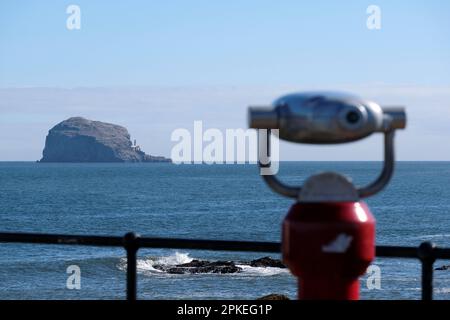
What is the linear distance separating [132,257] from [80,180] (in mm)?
112298

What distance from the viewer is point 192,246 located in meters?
5.21

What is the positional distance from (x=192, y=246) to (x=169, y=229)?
152ft

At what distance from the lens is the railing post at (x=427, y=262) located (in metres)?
4.75

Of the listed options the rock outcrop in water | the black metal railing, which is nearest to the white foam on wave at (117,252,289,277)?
the rock outcrop in water

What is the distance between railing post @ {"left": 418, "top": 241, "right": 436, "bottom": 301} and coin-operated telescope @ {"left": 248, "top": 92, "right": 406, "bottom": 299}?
1.14m

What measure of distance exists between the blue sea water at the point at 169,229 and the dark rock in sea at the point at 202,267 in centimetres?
60

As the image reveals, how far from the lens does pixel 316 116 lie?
352 centimetres

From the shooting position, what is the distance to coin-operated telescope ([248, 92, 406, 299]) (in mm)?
3531

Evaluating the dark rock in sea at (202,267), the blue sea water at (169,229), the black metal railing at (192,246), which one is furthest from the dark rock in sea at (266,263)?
the black metal railing at (192,246)

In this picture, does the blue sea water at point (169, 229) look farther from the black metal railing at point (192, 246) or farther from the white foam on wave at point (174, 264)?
the black metal railing at point (192, 246)

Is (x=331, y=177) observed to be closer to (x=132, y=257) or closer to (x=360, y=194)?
(x=360, y=194)

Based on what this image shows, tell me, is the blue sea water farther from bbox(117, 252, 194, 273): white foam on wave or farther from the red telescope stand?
the red telescope stand
